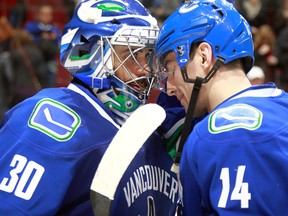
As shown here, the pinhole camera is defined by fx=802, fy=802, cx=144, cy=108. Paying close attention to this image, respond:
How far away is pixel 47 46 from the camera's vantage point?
9633mm

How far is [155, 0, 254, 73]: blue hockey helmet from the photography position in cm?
282

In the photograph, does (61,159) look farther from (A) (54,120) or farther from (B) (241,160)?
(B) (241,160)

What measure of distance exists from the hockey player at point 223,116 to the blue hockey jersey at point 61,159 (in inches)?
13.0

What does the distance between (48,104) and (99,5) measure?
0.49 m

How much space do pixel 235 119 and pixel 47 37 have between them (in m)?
7.38

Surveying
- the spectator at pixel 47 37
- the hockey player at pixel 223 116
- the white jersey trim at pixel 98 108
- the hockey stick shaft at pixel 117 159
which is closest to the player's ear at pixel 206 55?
the hockey player at pixel 223 116

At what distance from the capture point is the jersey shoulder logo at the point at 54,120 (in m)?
2.90

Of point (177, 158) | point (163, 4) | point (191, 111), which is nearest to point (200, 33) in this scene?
point (191, 111)

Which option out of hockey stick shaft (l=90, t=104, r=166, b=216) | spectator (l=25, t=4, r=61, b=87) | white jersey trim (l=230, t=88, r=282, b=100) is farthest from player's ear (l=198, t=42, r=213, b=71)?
spectator (l=25, t=4, r=61, b=87)

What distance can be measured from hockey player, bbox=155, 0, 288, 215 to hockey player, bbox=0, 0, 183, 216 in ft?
0.67

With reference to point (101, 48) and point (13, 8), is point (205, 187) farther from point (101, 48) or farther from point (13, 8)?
point (13, 8)

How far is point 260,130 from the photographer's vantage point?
2521mm

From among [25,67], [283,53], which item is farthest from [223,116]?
[25,67]

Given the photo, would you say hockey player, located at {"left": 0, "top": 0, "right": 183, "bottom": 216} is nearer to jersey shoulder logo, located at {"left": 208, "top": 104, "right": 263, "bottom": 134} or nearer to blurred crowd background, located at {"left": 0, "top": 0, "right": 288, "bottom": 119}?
jersey shoulder logo, located at {"left": 208, "top": 104, "right": 263, "bottom": 134}
